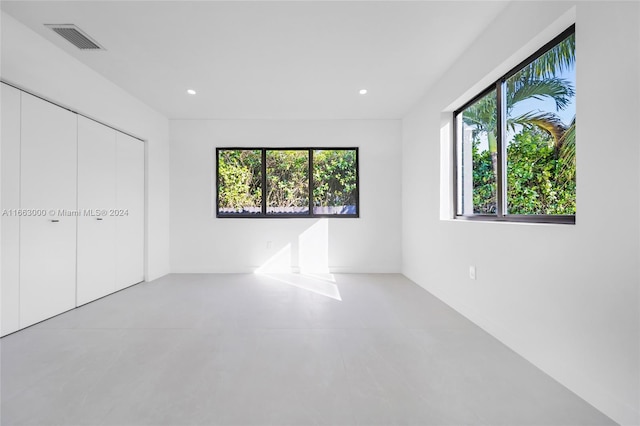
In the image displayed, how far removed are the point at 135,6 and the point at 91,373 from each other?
260cm

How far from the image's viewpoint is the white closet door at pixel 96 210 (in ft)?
9.95

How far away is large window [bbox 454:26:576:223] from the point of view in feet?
5.91

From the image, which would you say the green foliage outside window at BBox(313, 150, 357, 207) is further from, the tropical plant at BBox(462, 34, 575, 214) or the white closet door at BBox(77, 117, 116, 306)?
the white closet door at BBox(77, 117, 116, 306)

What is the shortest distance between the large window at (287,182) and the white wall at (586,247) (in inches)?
101

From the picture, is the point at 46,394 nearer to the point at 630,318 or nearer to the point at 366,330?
the point at 366,330

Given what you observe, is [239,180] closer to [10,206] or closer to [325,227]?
[325,227]

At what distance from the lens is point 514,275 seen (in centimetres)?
205

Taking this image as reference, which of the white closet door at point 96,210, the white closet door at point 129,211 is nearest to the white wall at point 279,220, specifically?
the white closet door at point 129,211

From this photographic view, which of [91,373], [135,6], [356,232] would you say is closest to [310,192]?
[356,232]

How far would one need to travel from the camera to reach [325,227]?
4.72 m

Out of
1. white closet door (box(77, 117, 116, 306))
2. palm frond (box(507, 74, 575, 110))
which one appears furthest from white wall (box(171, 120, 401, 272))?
palm frond (box(507, 74, 575, 110))

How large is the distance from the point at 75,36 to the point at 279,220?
3.18m

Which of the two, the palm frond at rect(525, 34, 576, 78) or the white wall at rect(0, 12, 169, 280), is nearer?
the palm frond at rect(525, 34, 576, 78)

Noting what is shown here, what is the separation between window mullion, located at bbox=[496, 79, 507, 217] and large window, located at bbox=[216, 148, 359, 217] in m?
2.53
